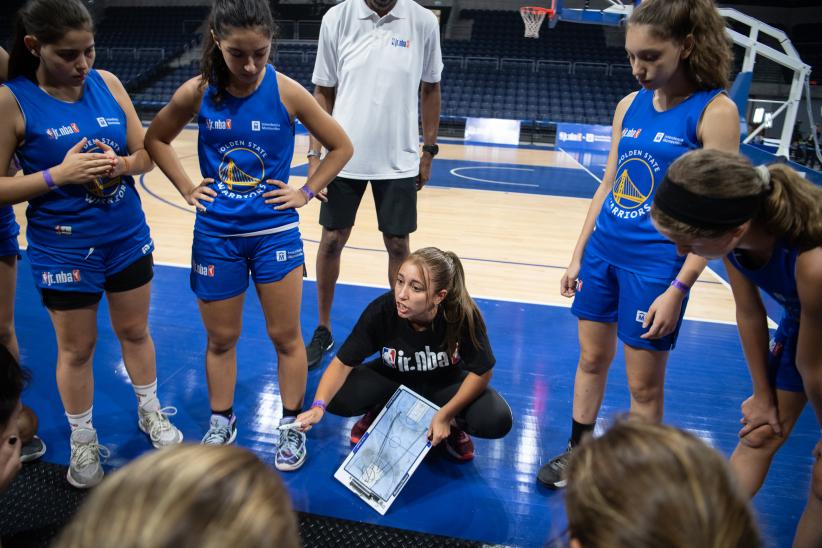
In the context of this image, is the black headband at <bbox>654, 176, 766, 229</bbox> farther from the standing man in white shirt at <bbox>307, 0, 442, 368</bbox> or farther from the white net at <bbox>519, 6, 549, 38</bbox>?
the white net at <bbox>519, 6, 549, 38</bbox>

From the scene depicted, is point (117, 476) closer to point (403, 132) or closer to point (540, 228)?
point (403, 132)

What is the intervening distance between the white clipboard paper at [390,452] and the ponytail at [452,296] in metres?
0.27

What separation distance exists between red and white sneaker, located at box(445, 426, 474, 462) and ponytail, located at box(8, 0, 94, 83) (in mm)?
1838

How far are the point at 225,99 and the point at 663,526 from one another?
1.69 metres

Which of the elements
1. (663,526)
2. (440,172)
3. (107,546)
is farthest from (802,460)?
(440,172)

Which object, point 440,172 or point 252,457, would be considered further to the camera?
point 440,172

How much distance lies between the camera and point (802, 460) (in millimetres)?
2320

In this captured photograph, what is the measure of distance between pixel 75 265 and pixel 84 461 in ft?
2.25

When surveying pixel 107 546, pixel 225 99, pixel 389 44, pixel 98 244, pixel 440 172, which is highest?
pixel 389 44

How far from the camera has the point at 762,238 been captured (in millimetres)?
1345

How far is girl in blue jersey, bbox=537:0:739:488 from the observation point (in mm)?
1562

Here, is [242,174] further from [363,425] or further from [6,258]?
[363,425]

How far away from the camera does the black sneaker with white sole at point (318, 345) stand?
2.98 m

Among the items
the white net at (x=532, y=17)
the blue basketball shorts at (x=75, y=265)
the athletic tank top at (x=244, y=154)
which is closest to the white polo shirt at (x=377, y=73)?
the athletic tank top at (x=244, y=154)
